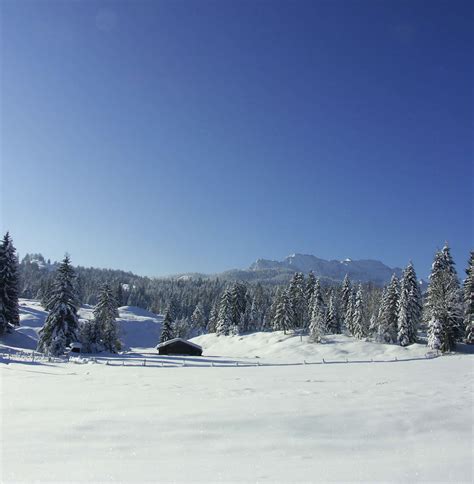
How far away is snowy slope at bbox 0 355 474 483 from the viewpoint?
6.09 m

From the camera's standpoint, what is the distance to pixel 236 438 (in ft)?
25.3

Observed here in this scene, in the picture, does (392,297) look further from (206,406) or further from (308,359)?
(206,406)

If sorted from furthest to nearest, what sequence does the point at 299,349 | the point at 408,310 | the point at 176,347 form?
the point at 299,349
the point at 408,310
the point at 176,347

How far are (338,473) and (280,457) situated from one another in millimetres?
1084

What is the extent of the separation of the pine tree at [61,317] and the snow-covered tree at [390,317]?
48.5 metres

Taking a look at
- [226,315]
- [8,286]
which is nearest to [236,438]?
[8,286]

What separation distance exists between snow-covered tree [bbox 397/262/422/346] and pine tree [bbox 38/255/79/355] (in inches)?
1932

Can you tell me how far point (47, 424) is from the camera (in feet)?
27.9

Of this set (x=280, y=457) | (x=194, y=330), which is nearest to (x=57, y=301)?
(x=280, y=457)

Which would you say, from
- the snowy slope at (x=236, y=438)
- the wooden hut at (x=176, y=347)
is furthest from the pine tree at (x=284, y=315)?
the snowy slope at (x=236, y=438)

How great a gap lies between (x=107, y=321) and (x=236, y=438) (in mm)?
55568

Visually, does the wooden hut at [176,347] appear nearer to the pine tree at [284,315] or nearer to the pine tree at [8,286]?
the pine tree at [8,286]

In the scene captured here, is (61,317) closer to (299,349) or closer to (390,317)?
(299,349)

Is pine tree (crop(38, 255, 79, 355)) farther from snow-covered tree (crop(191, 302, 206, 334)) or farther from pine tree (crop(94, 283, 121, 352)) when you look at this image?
snow-covered tree (crop(191, 302, 206, 334))
